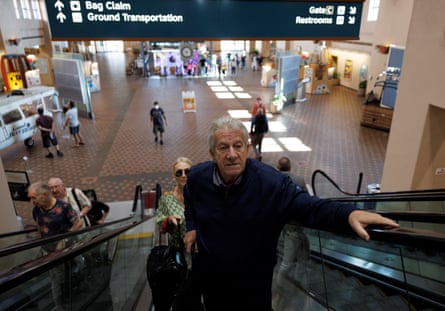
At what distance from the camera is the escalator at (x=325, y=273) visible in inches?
68.5

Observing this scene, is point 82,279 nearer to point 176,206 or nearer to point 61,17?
point 176,206

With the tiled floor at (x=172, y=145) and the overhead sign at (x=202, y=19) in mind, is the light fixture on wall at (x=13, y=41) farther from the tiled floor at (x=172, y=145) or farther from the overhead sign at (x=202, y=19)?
the overhead sign at (x=202, y=19)

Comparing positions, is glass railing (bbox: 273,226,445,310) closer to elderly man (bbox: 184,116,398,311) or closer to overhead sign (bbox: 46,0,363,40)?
elderly man (bbox: 184,116,398,311)

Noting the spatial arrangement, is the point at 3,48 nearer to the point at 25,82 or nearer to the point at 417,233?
the point at 25,82

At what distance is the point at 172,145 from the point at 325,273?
9919 mm

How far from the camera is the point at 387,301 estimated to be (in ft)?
7.00

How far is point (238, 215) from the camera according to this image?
6.36ft

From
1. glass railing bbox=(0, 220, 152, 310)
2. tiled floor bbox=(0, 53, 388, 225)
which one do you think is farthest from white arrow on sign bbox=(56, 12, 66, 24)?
tiled floor bbox=(0, 53, 388, 225)

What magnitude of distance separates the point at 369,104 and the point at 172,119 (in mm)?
8808

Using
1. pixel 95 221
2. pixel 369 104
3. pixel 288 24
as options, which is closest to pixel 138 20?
pixel 288 24

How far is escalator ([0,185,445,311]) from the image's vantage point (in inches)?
68.5

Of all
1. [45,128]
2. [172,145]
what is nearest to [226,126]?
[172,145]

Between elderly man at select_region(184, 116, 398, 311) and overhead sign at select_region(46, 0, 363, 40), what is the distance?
3143mm

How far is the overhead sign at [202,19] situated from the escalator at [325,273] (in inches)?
104
